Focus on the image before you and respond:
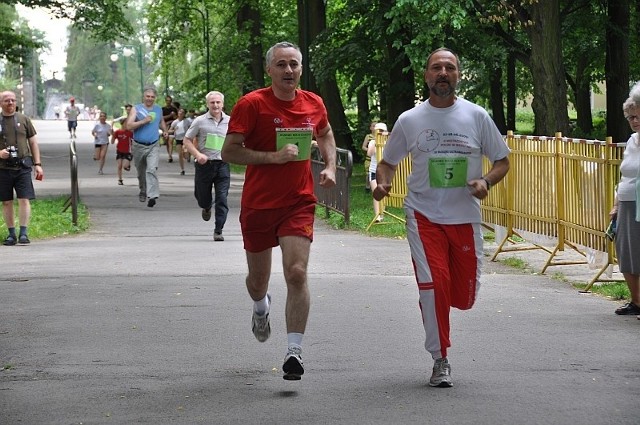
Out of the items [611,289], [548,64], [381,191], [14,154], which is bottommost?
[611,289]

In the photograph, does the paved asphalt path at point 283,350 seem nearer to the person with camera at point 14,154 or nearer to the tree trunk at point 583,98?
the person with camera at point 14,154

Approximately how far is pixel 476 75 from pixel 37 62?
139 m

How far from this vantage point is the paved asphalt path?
6.84 meters

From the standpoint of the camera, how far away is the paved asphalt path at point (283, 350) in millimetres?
6840

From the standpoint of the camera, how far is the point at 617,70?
34.5 meters

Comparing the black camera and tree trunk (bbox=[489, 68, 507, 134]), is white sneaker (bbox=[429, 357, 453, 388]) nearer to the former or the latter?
the black camera

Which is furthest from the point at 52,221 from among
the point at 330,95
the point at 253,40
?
the point at 253,40

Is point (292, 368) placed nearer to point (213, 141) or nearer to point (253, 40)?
point (213, 141)

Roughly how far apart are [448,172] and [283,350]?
5.88 feet

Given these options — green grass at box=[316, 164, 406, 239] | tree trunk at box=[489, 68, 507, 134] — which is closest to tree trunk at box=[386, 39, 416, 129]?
green grass at box=[316, 164, 406, 239]

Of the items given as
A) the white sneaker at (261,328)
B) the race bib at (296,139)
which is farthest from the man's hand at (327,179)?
the white sneaker at (261,328)

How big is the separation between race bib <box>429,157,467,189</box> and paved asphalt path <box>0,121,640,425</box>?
1063 millimetres

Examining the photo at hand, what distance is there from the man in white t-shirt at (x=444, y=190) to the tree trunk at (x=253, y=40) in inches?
1475

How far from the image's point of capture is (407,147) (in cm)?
766
